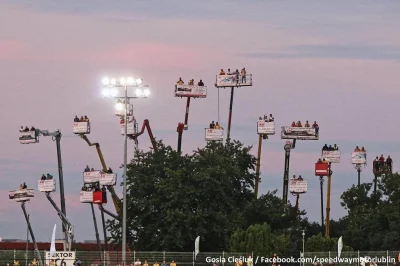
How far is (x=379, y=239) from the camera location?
105375mm

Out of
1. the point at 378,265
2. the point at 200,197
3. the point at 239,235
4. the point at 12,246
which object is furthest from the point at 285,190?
the point at 12,246

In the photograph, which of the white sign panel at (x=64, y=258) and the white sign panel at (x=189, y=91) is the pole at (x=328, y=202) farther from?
the white sign panel at (x=64, y=258)

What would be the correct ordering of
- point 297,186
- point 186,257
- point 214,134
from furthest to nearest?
point 214,134 < point 297,186 < point 186,257

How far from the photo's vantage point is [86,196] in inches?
4673

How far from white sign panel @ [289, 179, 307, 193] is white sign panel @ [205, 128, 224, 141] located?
8.35 meters

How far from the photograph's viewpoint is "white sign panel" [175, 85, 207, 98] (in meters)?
118

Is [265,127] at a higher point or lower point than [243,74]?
lower

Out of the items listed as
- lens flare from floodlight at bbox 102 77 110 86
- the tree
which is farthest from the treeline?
lens flare from floodlight at bbox 102 77 110 86

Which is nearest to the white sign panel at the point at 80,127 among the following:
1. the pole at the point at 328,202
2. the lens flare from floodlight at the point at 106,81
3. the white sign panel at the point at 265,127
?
the white sign panel at the point at 265,127

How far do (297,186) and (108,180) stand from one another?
19.2 meters

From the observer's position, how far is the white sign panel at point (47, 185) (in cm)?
11581

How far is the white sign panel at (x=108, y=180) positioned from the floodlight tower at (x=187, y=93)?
744 cm

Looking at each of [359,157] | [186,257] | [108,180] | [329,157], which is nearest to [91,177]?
[108,180]

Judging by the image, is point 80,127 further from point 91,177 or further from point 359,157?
point 359,157
